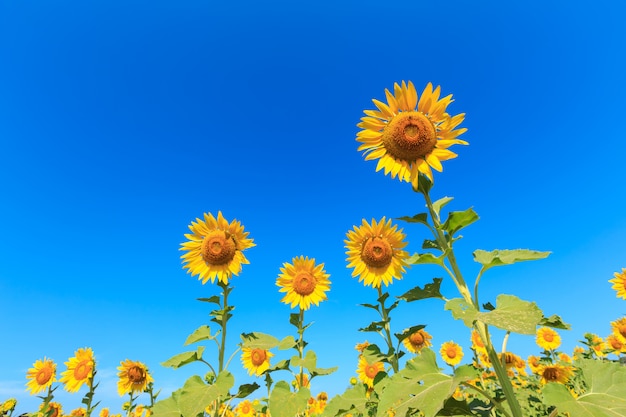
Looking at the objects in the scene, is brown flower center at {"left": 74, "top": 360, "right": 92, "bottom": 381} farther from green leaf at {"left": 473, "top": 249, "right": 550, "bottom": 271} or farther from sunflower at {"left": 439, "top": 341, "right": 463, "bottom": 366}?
sunflower at {"left": 439, "top": 341, "right": 463, "bottom": 366}

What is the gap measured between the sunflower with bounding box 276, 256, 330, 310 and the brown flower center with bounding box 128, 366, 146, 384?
3.89 meters

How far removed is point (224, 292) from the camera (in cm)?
597

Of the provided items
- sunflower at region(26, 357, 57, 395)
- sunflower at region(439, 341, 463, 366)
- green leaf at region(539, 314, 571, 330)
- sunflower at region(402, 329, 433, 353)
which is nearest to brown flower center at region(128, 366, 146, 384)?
sunflower at region(26, 357, 57, 395)

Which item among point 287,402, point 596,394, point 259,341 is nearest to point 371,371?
point 287,402

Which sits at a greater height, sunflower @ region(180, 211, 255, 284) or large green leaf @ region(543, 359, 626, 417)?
sunflower @ region(180, 211, 255, 284)

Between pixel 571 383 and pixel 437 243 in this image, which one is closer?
pixel 437 243

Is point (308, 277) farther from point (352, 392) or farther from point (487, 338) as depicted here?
point (487, 338)

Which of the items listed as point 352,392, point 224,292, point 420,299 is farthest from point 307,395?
point 420,299

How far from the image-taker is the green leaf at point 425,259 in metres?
3.26

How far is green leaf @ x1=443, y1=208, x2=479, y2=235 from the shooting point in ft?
10.9

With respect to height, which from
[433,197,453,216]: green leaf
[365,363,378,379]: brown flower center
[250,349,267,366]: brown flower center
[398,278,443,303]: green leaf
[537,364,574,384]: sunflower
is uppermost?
[250,349,267,366]: brown flower center

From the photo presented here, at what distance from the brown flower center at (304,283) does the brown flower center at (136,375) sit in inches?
167

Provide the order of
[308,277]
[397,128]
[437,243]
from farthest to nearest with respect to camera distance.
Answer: [308,277] → [397,128] → [437,243]

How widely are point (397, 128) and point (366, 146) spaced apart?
0.49 metres
